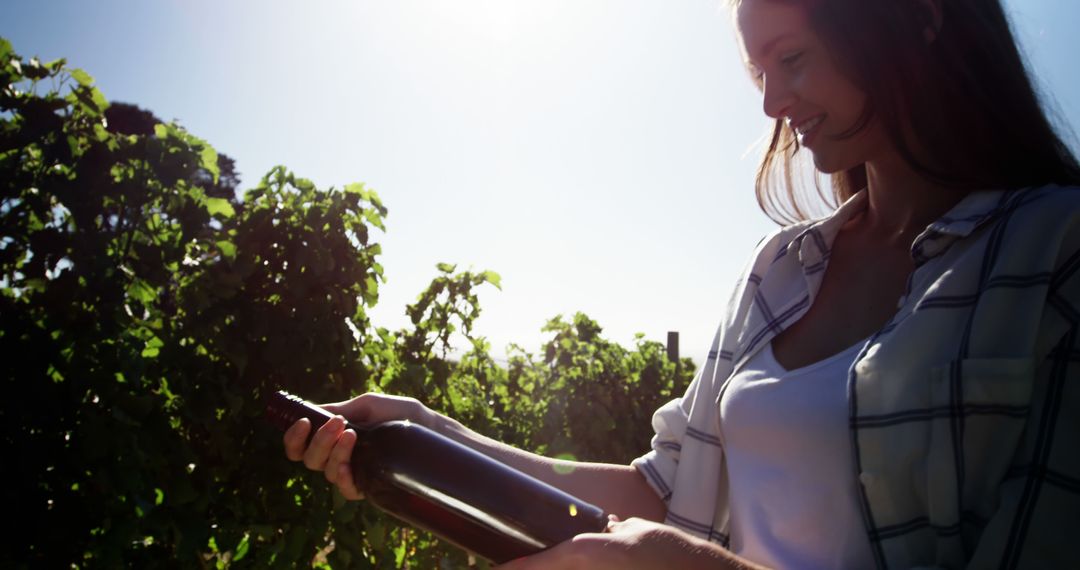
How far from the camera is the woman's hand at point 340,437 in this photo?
1.44 metres

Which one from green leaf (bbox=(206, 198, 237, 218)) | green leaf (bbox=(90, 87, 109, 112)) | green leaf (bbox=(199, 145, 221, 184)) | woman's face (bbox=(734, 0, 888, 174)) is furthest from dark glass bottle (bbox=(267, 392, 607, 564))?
green leaf (bbox=(90, 87, 109, 112))

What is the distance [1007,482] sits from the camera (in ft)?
3.28

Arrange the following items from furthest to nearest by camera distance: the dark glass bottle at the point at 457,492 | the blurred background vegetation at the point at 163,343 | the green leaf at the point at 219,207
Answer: the green leaf at the point at 219,207 → the blurred background vegetation at the point at 163,343 → the dark glass bottle at the point at 457,492

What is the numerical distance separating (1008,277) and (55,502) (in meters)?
2.60

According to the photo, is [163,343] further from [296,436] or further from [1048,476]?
[1048,476]

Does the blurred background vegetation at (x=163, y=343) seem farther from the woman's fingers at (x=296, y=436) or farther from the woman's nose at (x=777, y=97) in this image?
the woman's nose at (x=777, y=97)

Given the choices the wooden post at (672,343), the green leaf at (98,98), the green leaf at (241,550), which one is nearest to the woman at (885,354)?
the green leaf at (241,550)

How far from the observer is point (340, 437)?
145 centimetres

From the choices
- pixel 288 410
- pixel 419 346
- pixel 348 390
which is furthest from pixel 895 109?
pixel 419 346

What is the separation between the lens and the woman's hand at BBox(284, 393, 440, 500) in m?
1.44

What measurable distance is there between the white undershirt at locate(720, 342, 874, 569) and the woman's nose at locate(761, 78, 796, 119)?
54 cm

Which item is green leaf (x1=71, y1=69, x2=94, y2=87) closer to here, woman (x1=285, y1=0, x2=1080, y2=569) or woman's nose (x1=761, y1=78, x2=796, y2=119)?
woman (x1=285, y1=0, x2=1080, y2=569)

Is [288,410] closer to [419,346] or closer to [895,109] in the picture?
[895,109]

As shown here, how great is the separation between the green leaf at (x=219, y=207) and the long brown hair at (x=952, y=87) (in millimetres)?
2091
